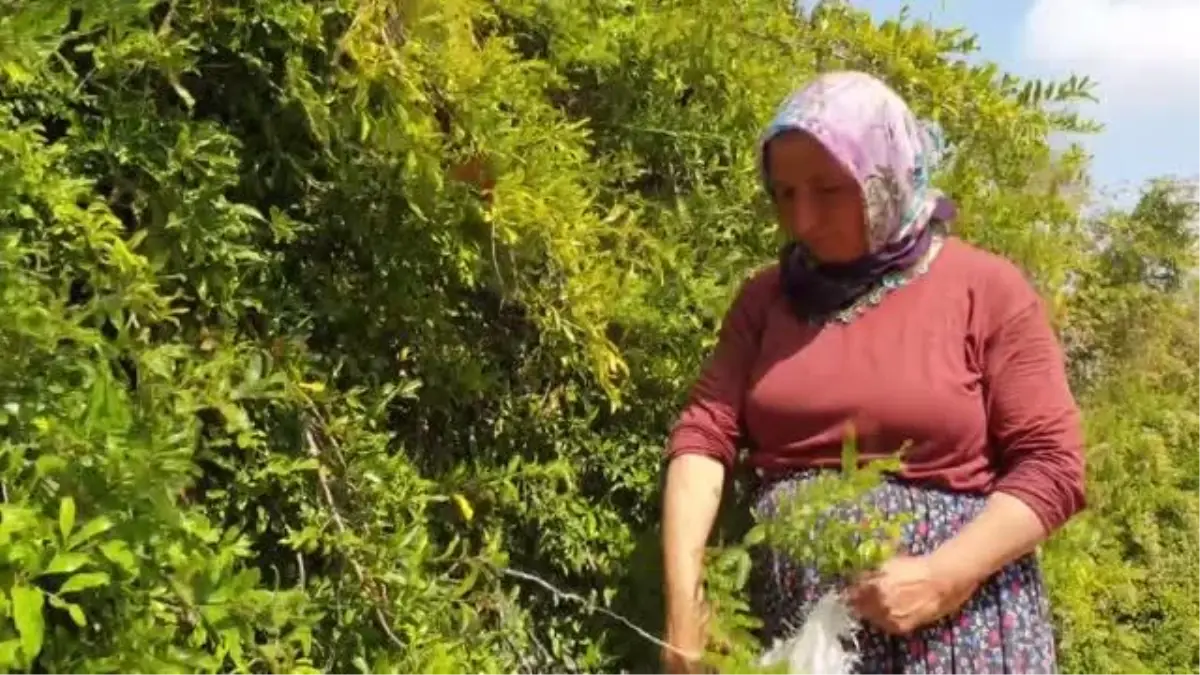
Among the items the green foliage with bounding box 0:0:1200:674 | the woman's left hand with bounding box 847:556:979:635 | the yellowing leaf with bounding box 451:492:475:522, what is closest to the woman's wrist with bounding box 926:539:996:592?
the woman's left hand with bounding box 847:556:979:635

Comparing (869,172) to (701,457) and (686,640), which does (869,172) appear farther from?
(686,640)

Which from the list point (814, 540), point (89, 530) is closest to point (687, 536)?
point (814, 540)

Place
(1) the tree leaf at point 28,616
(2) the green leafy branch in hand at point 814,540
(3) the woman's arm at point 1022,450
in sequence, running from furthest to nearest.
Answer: (3) the woman's arm at point 1022,450
(2) the green leafy branch in hand at point 814,540
(1) the tree leaf at point 28,616

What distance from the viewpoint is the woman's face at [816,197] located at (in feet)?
6.02

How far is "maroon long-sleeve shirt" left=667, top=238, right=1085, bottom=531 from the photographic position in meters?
1.81

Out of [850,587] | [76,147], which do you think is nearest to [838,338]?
[850,587]

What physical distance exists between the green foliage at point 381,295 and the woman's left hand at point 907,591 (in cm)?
16

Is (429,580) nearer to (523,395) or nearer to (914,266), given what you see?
(523,395)

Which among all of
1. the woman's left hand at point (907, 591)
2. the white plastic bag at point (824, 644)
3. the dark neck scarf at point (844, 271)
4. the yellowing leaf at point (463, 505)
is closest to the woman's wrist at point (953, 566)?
the woman's left hand at point (907, 591)

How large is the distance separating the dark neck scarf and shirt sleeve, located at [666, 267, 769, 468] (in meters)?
0.06

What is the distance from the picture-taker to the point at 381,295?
190 cm

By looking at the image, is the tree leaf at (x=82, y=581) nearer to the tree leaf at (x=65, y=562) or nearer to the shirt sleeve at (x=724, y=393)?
the tree leaf at (x=65, y=562)

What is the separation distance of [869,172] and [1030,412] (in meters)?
0.32

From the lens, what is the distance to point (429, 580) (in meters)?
1.79
